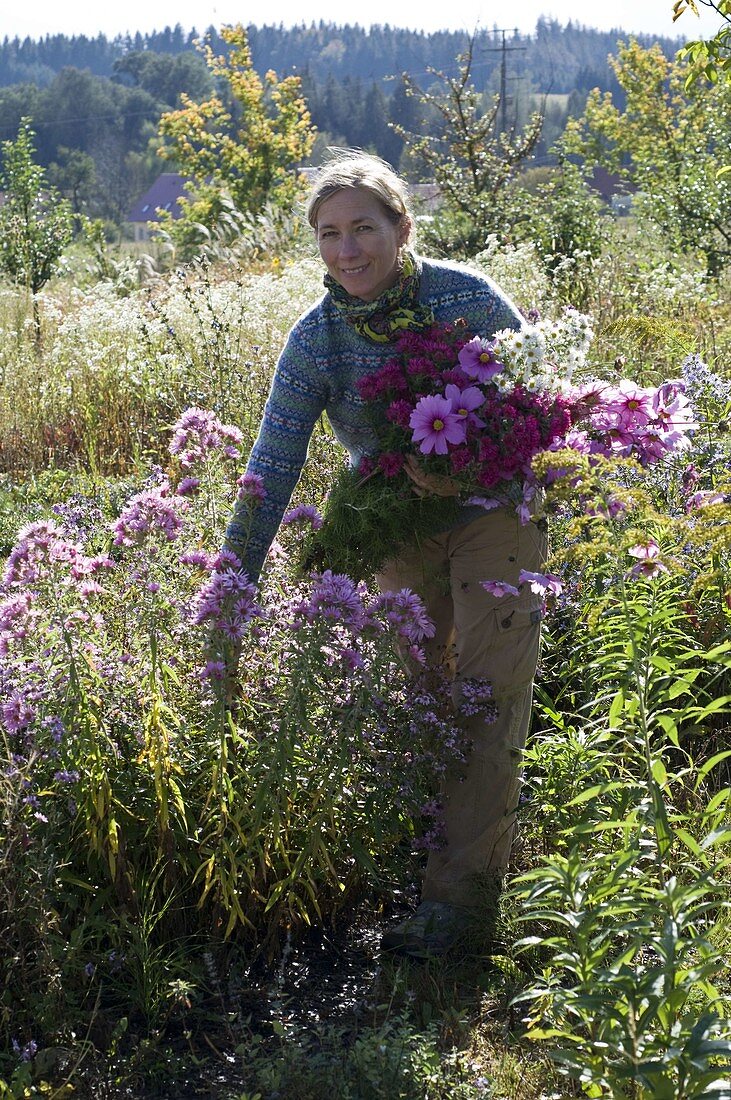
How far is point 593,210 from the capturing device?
12.1 metres

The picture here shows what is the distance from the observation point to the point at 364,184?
2.98 metres

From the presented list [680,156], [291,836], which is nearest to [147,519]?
[291,836]

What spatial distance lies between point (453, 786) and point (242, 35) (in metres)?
23.2

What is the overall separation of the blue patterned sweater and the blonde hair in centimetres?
18

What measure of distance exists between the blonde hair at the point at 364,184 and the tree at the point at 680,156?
3.13ft

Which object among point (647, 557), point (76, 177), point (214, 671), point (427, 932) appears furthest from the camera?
point (76, 177)

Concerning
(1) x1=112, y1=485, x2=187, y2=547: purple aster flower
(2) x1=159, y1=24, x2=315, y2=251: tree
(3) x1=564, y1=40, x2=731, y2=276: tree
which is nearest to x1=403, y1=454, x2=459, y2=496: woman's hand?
(1) x1=112, y1=485, x2=187, y2=547: purple aster flower

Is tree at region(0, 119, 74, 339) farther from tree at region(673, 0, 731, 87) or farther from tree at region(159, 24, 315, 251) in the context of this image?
tree at region(673, 0, 731, 87)

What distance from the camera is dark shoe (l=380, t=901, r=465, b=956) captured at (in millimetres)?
2855

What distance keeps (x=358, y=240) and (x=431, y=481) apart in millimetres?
643

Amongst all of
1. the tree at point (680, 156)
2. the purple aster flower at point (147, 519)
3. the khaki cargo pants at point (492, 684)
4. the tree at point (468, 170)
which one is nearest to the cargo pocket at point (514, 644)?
the khaki cargo pants at point (492, 684)

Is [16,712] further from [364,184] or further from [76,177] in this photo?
[76,177]

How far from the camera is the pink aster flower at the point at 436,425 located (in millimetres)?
2762

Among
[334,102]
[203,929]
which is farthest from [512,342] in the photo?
[334,102]
